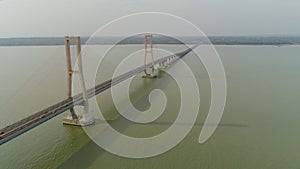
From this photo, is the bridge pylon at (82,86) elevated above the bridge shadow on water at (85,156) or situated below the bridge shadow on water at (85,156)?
above

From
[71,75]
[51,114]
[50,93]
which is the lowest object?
[50,93]

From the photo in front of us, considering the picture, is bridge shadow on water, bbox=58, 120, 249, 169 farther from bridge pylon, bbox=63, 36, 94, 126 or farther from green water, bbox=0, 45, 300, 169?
bridge pylon, bbox=63, 36, 94, 126

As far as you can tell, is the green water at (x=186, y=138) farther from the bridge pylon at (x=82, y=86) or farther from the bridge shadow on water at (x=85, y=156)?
the bridge pylon at (x=82, y=86)

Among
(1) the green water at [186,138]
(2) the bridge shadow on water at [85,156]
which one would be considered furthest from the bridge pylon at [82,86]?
(2) the bridge shadow on water at [85,156]

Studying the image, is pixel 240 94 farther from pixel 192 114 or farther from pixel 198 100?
pixel 192 114

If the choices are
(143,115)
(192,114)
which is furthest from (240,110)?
(143,115)

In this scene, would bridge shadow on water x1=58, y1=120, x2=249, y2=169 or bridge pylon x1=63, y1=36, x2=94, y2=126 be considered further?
bridge pylon x1=63, y1=36, x2=94, y2=126

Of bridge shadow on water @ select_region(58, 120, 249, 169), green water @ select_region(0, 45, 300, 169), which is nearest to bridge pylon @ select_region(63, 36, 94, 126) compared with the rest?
green water @ select_region(0, 45, 300, 169)

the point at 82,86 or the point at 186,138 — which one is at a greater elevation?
the point at 82,86

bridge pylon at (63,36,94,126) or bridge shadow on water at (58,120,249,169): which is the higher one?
bridge pylon at (63,36,94,126)

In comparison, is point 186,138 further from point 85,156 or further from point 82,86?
point 82,86

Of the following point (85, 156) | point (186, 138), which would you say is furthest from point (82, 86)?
point (186, 138)
